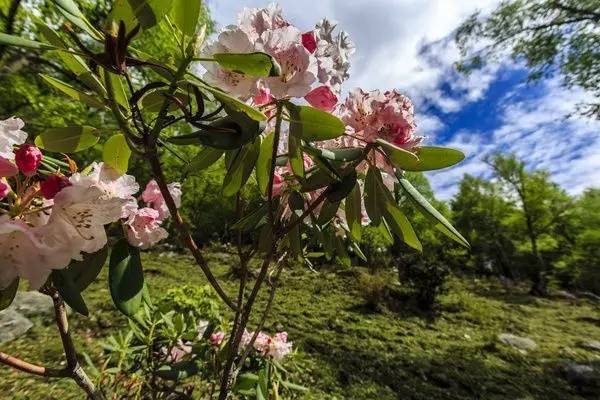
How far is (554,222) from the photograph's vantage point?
1498cm

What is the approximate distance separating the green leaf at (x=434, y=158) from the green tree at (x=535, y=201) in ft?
51.0

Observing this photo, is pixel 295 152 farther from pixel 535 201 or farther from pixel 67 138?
pixel 535 201

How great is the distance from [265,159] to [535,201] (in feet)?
53.6

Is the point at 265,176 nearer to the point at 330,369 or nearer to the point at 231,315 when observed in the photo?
the point at 330,369

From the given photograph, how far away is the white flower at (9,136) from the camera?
0.44 metres

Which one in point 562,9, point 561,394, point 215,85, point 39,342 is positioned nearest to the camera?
point 215,85

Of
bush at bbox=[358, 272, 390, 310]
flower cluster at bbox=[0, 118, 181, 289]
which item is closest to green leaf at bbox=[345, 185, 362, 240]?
flower cluster at bbox=[0, 118, 181, 289]

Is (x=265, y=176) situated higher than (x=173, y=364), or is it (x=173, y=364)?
(x=265, y=176)

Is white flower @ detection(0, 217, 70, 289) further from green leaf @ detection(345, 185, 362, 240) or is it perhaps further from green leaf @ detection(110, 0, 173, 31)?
green leaf @ detection(345, 185, 362, 240)

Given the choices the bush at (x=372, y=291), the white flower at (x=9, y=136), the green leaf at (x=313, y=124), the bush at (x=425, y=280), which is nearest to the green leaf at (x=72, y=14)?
the white flower at (x=9, y=136)

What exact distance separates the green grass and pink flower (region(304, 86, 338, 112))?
1523 mm

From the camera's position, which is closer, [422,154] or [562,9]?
[422,154]

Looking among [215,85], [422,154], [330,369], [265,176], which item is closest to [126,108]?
[215,85]

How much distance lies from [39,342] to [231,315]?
1779 millimetres
